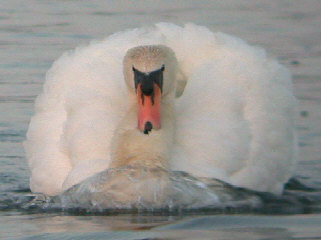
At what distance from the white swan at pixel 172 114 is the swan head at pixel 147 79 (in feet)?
0.04

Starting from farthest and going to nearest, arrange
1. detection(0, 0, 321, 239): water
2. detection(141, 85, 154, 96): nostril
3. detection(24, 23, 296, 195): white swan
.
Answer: detection(24, 23, 296, 195): white swan
detection(141, 85, 154, 96): nostril
detection(0, 0, 321, 239): water

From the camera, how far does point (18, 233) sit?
8.18m

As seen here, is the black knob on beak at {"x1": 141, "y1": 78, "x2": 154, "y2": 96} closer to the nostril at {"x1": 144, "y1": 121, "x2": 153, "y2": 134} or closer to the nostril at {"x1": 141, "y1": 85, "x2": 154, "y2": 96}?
the nostril at {"x1": 141, "y1": 85, "x2": 154, "y2": 96}

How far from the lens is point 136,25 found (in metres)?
16.0

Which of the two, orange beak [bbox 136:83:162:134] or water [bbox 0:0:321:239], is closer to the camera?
water [bbox 0:0:321:239]

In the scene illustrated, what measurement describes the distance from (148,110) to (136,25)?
661cm

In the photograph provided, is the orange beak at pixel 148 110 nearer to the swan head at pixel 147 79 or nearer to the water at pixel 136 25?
the swan head at pixel 147 79

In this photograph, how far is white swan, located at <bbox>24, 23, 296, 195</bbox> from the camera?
973cm

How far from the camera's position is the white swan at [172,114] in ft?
31.9

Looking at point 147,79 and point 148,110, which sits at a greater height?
point 147,79

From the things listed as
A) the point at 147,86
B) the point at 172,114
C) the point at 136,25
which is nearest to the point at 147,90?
the point at 147,86

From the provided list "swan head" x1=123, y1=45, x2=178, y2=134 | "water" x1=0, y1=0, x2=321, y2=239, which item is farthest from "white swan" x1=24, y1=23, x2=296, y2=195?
"water" x1=0, y1=0, x2=321, y2=239

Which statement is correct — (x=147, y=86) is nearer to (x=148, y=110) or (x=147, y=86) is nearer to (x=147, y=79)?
(x=147, y=79)

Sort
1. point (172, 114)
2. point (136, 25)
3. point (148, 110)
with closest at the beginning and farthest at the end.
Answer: point (148, 110) → point (172, 114) → point (136, 25)
